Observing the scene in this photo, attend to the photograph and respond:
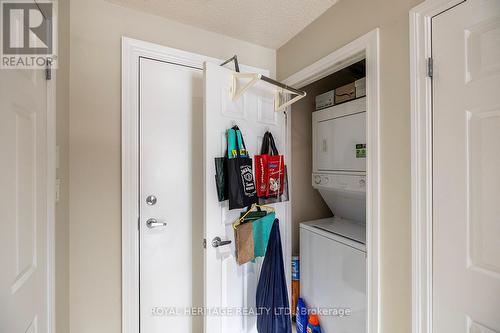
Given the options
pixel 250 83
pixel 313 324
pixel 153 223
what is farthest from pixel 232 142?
pixel 313 324

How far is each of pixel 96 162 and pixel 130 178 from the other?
0.21 metres

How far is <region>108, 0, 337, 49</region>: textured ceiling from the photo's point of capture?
1365mm

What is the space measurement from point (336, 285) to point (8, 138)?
6.21 feet

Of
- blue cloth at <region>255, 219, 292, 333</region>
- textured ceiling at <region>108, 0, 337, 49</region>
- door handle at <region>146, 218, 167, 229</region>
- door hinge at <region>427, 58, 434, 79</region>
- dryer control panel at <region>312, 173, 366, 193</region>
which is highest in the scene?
textured ceiling at <region>108, 0, 337, 49</region>

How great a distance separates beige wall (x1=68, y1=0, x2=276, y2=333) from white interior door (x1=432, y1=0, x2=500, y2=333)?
1672 millimetres

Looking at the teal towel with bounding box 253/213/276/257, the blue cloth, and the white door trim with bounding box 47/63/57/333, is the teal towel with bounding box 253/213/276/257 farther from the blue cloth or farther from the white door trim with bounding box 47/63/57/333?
the white door trim with bounding box 47/63/57/333

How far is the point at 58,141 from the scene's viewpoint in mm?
1083

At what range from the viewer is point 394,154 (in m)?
1.05

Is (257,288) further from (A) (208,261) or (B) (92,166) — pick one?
(B) (92,166)

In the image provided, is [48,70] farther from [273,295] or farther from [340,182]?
[340,182]

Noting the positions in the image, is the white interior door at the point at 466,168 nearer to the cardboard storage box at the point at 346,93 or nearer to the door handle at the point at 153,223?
the cardboard storage box at the point at 346,93

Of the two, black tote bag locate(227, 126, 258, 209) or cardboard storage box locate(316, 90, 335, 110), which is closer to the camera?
black tote bag locate(227, 126, 258, 209)

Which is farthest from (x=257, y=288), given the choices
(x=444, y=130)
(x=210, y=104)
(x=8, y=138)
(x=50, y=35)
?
(x=50, y=35)

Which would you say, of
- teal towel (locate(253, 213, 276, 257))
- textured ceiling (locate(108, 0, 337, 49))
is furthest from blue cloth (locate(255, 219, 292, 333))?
textured ceiling (locate(108, 0, 337, 49))
